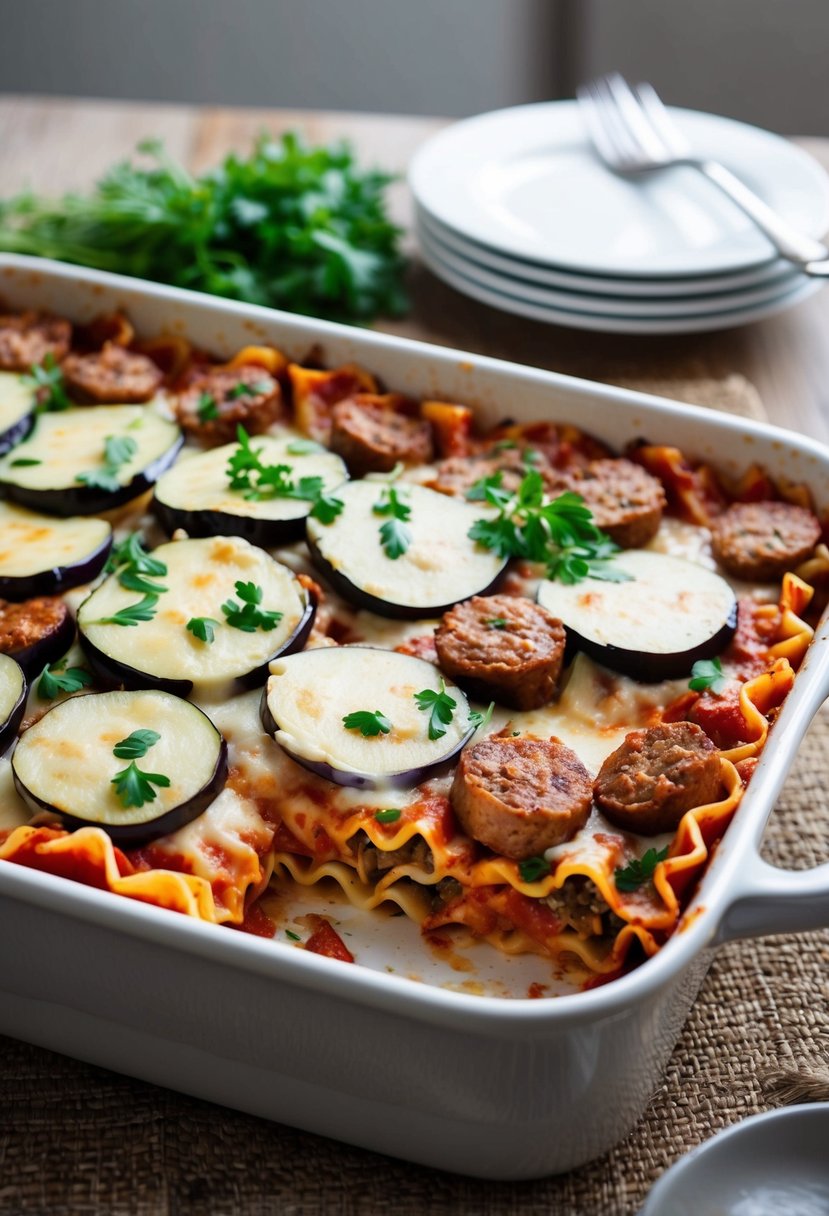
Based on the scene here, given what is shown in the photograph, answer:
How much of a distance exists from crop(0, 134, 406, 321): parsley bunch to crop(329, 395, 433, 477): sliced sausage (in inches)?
44.4

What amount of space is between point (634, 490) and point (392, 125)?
3565 mm

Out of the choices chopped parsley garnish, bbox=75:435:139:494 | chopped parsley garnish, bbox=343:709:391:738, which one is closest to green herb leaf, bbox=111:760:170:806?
chopped parsley garnish, bbox=343:709:391:738

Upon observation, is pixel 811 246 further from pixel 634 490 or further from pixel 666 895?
pixel 666 895

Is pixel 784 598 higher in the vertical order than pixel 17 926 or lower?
higher

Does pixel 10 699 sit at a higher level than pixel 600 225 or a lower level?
lower

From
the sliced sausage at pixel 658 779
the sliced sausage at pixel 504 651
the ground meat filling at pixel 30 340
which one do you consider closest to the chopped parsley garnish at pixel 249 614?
the sliced sausage at pixel 504 651

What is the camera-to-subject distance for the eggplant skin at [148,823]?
2680 millimetres

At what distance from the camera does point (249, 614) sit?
3.14 m

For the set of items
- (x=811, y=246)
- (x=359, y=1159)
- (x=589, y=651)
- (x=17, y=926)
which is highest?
(x=811, y=246)

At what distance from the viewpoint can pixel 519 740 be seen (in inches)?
112

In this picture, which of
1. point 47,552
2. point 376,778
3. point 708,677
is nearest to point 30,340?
point 47,552

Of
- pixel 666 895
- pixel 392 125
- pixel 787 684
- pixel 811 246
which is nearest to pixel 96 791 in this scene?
pixel 666 895

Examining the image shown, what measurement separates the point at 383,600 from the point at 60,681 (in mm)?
760

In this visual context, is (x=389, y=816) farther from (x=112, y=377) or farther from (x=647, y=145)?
(x=647, y=145)
